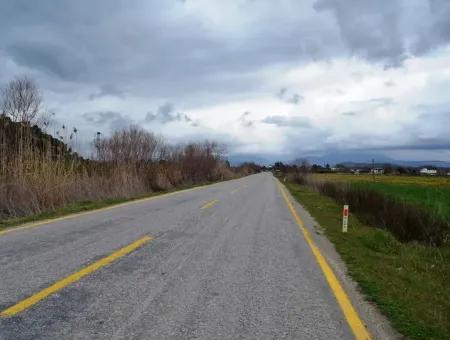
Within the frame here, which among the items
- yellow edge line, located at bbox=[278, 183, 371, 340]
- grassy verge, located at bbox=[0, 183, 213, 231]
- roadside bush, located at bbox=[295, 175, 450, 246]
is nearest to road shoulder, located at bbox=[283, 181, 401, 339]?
yellow edge line, located at bbox=[278, 183, 371, 340]

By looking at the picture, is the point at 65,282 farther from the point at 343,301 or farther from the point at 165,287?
the point at 343,301

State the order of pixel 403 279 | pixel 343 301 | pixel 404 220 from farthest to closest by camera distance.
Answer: pixel 404 220 → pixel 403 279 → pixel 343 301

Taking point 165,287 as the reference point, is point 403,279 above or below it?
below

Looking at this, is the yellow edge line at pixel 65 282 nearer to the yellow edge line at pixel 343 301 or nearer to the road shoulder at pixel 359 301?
the yellow edge line at pixel 343 301

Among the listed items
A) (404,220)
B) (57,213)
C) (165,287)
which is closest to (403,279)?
(165,287)

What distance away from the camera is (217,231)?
11.5m

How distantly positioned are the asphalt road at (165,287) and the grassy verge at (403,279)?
0.64 m

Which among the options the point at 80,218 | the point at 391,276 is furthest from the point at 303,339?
the point at 80,218

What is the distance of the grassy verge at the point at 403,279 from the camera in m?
5.05

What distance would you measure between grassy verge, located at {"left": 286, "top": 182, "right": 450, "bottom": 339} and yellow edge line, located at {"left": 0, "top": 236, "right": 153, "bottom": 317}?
3777mm

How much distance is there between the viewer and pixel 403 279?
7.32m

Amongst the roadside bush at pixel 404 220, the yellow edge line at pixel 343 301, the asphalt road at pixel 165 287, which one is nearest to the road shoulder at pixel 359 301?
the yellow edge line at pixel 343 301

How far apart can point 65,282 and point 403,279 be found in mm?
4987

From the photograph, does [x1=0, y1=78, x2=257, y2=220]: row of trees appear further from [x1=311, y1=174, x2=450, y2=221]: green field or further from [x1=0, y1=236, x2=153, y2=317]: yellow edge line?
[x1=311, y1=174, x2=450, y2=221]: green field
